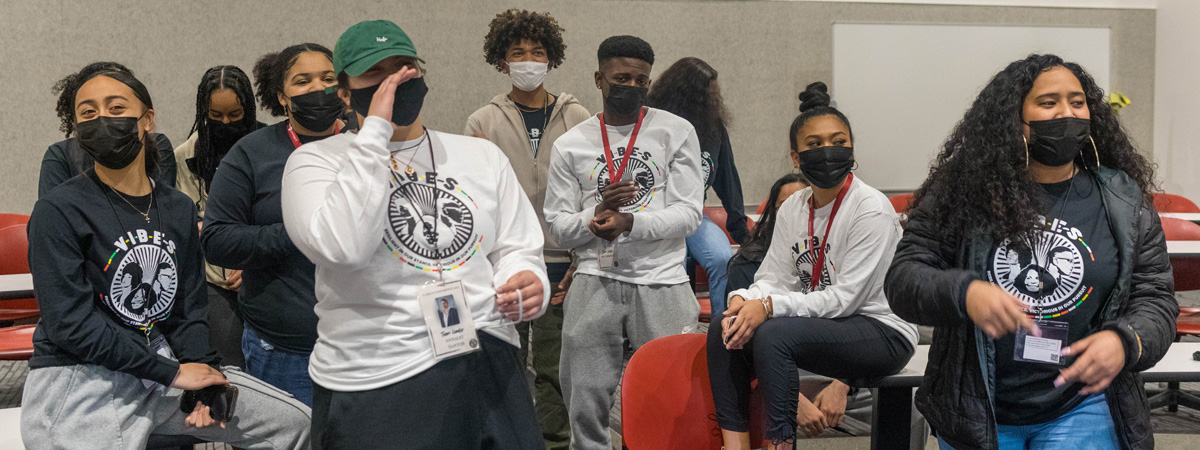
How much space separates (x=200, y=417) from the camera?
1.90 meters

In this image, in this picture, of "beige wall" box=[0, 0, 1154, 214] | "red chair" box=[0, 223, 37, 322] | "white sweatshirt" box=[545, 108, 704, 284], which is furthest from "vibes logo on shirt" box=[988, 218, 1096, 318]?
"beige wall" box=[0, 0, 1154, 214]

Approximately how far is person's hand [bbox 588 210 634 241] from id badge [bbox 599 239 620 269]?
119 mm

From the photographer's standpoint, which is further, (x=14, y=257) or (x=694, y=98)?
(x=14, y=257)

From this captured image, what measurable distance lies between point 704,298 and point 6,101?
463 cm

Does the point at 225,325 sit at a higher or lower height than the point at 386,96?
lower

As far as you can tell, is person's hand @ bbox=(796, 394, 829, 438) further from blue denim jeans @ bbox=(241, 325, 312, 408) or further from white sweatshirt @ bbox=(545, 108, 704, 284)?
blue denim jeans @ bbox=(241, 325, 312, 408)

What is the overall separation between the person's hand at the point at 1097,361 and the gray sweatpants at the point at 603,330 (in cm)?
127

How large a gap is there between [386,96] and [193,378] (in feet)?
3.04

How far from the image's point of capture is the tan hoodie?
3135 millimetres

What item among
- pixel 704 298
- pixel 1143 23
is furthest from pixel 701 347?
pixel 1143 23

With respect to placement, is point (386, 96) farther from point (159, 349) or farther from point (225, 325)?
point (225, 325)

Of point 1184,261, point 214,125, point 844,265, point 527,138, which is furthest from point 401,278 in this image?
point 1184,261

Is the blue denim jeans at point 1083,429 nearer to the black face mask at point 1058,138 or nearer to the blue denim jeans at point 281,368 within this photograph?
the black face mask at point 1058,138

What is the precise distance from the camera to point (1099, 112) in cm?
187
